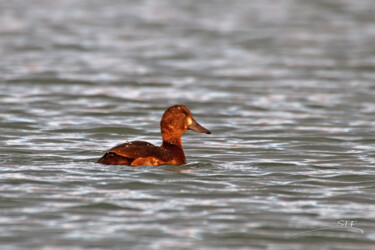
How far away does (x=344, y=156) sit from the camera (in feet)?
34.6

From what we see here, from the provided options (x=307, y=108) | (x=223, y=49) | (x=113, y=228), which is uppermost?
(x=223, y=49)

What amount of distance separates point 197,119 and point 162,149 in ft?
14.6

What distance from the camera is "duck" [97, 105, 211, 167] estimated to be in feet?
28.8

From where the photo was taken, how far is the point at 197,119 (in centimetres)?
1366

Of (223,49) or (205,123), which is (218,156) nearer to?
(205,123)

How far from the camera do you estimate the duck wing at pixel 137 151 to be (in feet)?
28.6

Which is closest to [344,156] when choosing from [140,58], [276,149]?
[276,149]

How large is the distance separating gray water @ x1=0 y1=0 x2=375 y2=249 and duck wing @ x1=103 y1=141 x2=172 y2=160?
0.53 ft

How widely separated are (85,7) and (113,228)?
75.9 feet
